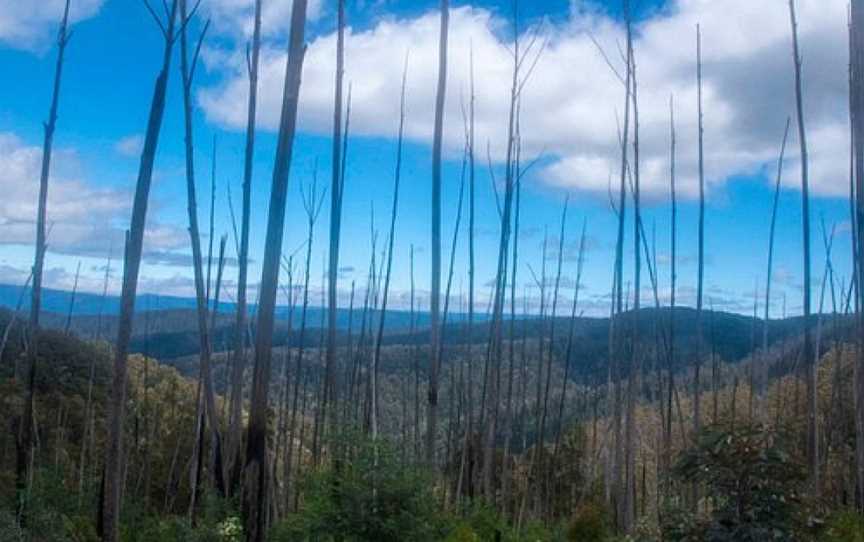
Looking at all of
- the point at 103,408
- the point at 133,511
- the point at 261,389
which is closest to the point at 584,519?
the point at 133,511

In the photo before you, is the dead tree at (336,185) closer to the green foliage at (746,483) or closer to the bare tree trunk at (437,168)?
the bare tree trunk at (437,168)

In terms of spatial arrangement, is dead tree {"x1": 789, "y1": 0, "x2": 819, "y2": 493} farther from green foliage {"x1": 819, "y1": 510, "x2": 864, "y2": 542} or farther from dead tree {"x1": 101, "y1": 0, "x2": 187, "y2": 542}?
dead tree {"x1": 101, "y1": 0, "x2": 187, "y2": 542}

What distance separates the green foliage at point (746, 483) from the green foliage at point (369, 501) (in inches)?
91.5

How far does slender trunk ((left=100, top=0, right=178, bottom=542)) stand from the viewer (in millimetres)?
5578

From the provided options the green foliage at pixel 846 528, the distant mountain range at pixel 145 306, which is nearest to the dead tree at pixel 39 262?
the distant mountain range at pixel 145 306

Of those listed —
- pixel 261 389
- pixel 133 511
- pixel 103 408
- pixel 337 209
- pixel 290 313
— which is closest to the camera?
pixel 261 389

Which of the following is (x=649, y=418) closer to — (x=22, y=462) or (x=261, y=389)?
(x=22, y=462)

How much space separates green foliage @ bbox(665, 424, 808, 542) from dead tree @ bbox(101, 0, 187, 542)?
3281 millimetres

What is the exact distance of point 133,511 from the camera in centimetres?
1230

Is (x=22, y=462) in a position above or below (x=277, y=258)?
below

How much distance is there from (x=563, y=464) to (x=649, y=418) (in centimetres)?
505

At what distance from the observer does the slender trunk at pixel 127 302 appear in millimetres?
5578

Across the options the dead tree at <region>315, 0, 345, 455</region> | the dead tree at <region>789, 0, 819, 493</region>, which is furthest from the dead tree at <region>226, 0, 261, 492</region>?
the dead tree at <region>789, 0, 819, 493</region>

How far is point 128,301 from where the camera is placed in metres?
5.68
